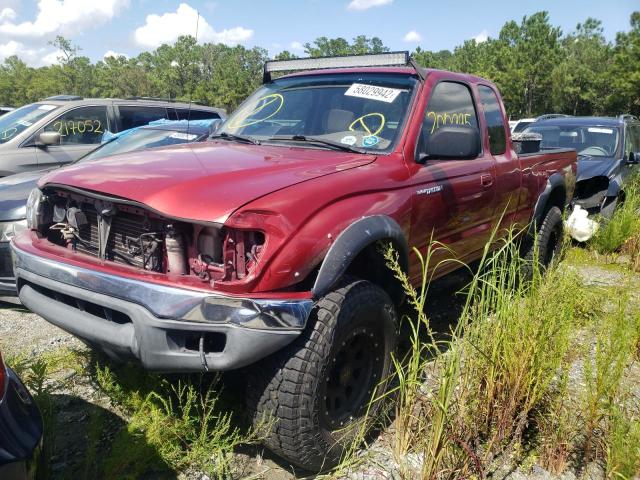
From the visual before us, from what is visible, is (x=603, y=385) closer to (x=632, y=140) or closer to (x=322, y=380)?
(x=322, y=380)

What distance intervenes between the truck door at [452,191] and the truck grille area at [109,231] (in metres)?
1.40

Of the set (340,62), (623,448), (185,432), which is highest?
(340,62)

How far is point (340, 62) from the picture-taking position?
3531mm

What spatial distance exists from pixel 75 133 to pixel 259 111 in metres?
4.45

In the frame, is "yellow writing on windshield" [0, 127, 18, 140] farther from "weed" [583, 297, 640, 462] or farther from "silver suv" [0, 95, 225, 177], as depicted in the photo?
"weed" [583, 297, 640, 462]

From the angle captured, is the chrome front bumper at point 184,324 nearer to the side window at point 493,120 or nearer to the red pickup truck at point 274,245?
the red pickup truck at point 274,245

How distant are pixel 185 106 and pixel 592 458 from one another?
771cm

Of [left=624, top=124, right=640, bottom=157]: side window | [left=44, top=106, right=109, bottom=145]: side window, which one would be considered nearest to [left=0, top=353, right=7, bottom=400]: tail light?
[left=44, top=106, right=109, bottom=145]: side window

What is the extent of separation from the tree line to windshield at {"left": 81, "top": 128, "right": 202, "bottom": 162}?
429 inches

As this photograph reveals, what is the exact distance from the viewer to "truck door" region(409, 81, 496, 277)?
300 centimetres

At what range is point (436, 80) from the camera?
3398mm

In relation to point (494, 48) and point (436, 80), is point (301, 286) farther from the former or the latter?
point (494, 48)

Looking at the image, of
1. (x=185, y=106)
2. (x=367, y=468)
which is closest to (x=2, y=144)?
(x=185, y=106)

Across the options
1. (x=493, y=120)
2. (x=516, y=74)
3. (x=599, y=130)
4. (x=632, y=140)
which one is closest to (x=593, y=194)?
(x=599, y=130)
